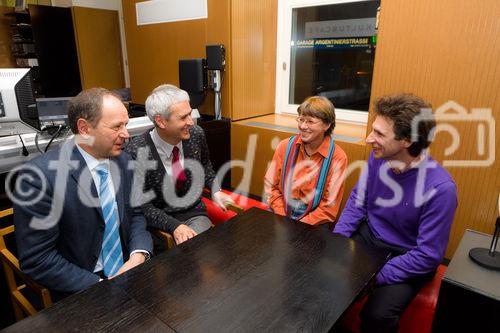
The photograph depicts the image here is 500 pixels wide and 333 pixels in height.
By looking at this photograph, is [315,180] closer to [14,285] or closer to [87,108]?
[87,108]

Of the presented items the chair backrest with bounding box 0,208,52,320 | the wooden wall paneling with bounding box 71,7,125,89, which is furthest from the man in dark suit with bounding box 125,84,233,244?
the wooden wall paneling with bounding box 71,7,125,89

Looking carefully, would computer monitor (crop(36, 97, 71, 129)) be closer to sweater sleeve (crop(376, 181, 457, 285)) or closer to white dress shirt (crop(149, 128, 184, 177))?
white dress shirt (crop(149, 128, 184, 177))

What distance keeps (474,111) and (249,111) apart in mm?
2029

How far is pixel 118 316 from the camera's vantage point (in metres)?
0.98

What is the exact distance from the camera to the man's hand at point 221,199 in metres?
2.11

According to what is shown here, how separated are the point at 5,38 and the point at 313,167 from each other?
5253 mm

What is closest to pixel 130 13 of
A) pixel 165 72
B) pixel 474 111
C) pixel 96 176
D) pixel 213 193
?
pixel 165 72

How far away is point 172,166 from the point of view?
6.55 feet

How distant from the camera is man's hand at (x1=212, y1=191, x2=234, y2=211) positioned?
6.93 feet

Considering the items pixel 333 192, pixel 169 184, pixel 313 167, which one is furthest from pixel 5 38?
pixel 333 192

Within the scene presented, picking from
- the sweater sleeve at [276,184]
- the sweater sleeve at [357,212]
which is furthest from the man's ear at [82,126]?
the sweater sleeve at [357,212]

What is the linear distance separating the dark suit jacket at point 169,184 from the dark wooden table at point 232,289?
1.69 ft

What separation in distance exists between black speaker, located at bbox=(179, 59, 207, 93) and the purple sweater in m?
2.01

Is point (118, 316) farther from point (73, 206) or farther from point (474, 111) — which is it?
point (474, 111)
